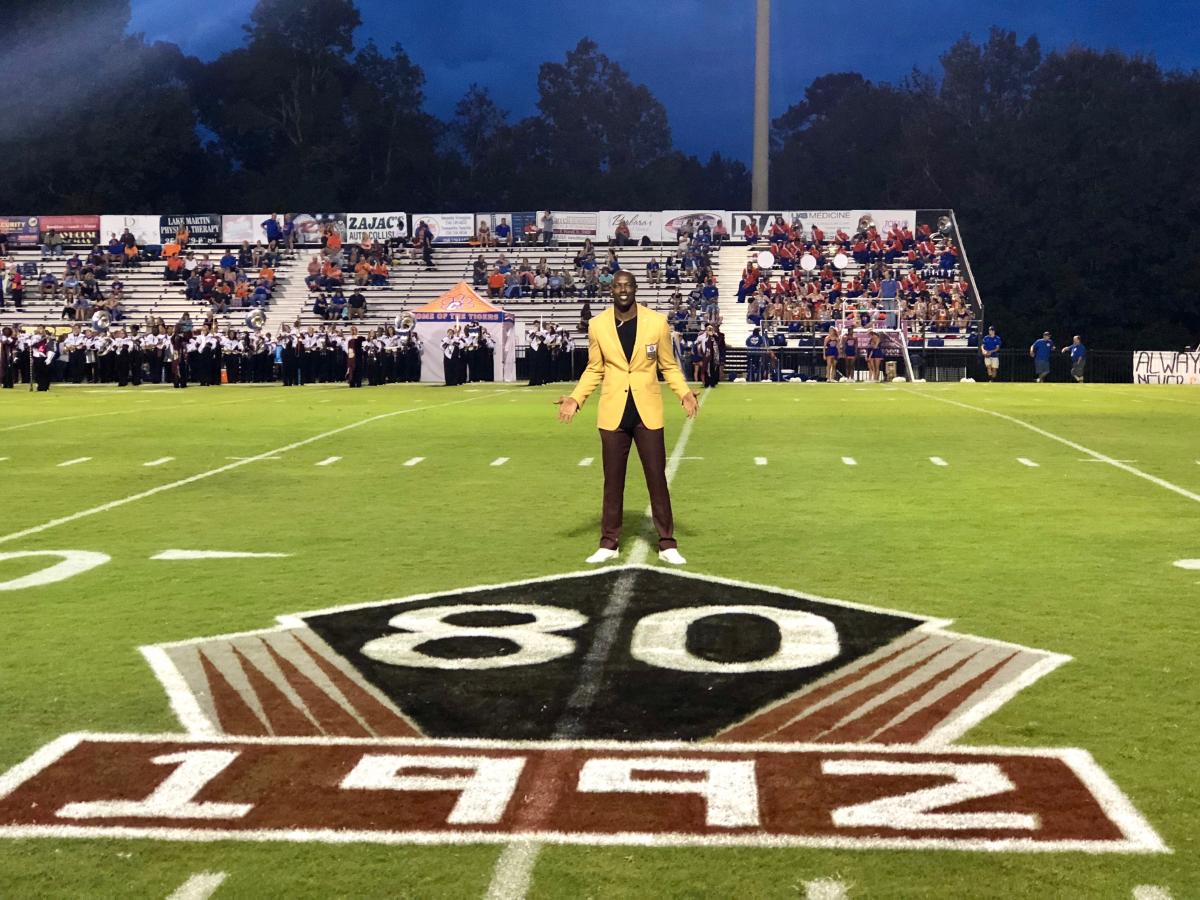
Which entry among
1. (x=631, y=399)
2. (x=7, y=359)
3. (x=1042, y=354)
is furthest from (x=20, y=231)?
(x=631, y=399)

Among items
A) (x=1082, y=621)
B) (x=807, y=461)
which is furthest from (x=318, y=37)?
→ (x=1082, y=621)

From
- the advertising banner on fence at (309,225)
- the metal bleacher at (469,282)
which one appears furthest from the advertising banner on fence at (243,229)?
the metal bleacher at (469,282)

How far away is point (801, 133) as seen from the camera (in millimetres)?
119062

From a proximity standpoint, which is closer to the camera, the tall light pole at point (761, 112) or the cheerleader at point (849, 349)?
the cheerleader at point (849, 349)

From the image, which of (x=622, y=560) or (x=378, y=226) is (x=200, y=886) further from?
(x=378, y=226)

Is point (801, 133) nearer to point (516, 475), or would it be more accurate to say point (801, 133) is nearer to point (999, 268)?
point (999, 268)

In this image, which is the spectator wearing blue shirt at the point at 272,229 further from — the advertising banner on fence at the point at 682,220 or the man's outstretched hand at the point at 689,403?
the man's outstretched hand at the point at 689,403

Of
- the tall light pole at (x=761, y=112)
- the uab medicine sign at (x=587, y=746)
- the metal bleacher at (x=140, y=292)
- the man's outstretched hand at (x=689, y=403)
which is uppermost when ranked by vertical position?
the tall light pole at (x=761, y=112)

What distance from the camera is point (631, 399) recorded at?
30.6 ft

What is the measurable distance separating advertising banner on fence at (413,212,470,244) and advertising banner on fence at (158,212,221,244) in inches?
287

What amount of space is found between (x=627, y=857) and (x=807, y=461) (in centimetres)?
1247

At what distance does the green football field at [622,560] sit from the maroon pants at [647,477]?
223 mm

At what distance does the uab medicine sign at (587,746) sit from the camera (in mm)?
4359

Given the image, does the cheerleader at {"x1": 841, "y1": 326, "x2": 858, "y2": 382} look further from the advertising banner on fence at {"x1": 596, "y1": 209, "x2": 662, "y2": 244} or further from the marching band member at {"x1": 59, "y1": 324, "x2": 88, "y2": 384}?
the marching band member at {"x1": 59, "y1": 324, "x2": 88, "y2": 384}
